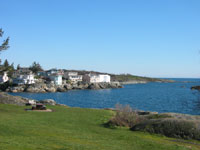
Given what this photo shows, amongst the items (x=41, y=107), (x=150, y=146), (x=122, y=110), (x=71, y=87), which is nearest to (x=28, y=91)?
(x=71, y=87)

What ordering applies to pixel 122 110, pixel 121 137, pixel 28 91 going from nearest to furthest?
pixel 121 137
pixel 122 110
pixel 28 91

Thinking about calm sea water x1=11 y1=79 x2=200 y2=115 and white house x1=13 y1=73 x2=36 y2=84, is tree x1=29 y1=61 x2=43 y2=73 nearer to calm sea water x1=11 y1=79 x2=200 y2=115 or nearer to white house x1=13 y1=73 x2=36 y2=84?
white house x1=13 y1=73 x2=36 y2=84

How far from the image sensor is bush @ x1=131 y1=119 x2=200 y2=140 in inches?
518

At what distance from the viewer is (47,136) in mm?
11344

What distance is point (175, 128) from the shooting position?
13656 mm

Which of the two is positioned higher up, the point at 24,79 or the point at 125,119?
the point at 24,79

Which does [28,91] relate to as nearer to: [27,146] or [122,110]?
[122,110]

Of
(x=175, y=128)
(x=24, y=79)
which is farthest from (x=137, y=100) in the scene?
(x=24, y=79)

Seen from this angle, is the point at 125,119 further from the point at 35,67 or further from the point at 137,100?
the point at 35,67

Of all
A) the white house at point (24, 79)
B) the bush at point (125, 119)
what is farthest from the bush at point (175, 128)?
the white house at point (24, 79)

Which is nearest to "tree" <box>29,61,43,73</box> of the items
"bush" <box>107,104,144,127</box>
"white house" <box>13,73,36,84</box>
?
"white house" <box>13,73,36,84</box>

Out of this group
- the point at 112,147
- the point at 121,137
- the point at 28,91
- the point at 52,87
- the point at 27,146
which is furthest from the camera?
the point at 52,87

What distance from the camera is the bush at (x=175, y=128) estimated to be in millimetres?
13148

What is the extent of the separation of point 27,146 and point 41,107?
16.5m
